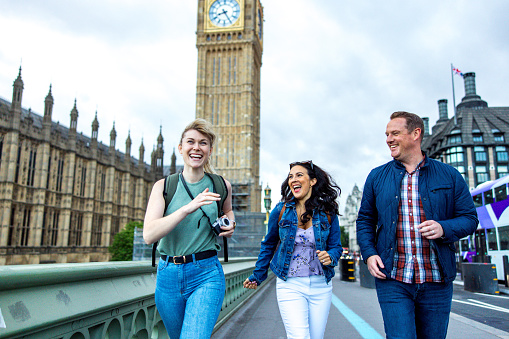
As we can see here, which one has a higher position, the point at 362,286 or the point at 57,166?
the point at 57,166

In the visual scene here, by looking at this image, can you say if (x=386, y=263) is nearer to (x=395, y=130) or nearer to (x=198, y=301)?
(x=395, y=130)

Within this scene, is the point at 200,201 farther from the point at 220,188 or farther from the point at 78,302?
the point at 78,302

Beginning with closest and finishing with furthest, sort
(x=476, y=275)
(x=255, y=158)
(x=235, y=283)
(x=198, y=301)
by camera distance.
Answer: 1. (x=198, y=301)
2. (x=235, y=283)
3. (x=476, y=275)
4. (x=255, y=158)

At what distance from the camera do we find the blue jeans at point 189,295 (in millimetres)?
2291

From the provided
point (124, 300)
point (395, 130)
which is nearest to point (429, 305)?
point (395, 130)

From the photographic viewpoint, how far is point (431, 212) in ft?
8.84

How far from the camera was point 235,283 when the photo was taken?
788cm

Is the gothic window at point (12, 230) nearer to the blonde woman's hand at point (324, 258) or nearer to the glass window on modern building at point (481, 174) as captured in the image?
the blonde woman's hand at point (324, 258)

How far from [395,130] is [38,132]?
135 feet

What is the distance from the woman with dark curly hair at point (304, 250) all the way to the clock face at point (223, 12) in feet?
190

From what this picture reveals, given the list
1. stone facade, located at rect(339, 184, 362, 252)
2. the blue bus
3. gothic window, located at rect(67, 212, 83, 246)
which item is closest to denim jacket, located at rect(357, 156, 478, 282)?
the blue bus

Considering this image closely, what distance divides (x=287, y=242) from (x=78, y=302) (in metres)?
1.46

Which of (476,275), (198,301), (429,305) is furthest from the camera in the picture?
(476,275)

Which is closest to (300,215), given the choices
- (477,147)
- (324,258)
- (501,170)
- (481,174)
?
(324,258)
